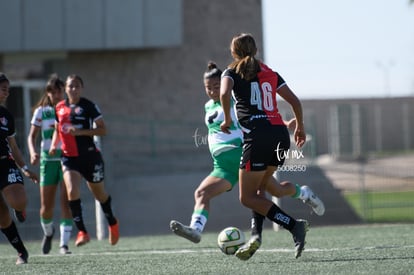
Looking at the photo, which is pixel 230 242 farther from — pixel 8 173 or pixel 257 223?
pixel 8 173

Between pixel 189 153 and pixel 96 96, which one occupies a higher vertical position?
pixel 96 96

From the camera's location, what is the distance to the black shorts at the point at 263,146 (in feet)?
27.0

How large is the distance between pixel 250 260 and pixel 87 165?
121 inches

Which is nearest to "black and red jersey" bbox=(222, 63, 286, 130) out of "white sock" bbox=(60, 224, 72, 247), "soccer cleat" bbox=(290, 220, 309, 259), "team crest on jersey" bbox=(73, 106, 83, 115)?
"soccer cleat" bbox=(290, 220, 309, 259)

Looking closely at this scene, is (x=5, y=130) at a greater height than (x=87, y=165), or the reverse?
(x=5, y=130)

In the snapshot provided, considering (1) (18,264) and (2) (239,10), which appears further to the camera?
(2) (239,10)

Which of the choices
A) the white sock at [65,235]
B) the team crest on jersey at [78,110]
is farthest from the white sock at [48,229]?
the team crest on jersey at [78,110]

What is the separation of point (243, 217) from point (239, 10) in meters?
6.42

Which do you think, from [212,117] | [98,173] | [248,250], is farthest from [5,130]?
[248,250]

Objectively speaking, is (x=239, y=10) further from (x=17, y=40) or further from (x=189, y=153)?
(x=17, y=40)

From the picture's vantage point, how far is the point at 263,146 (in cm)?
822

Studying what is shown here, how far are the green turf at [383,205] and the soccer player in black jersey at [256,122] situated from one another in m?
9.79

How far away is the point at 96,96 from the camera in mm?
21812

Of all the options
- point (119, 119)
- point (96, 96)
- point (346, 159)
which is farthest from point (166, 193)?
point (346, 159)
